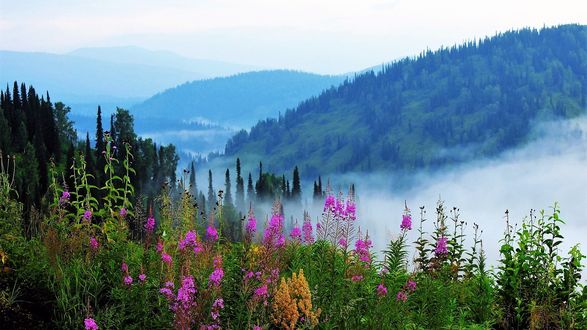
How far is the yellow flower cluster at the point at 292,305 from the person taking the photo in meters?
7.20

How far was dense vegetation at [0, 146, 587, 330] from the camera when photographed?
24.9ft

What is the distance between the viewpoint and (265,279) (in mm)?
7586

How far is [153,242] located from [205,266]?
Answer: 265cm

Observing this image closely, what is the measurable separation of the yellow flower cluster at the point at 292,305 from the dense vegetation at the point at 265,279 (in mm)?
18

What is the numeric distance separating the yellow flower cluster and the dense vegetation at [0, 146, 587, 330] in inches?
0.7

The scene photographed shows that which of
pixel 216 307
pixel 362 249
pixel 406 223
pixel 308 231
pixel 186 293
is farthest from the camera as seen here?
pixel 308 231

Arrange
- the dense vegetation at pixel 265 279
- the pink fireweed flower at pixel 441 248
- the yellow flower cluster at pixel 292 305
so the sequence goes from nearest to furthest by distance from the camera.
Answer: the yellow flower cluster at pixel 292 305, the dense vegetation at pixel 265 279, the pink fireweed flower at pixel 441 248

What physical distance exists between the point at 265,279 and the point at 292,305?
0.55 metres

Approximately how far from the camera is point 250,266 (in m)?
7.77

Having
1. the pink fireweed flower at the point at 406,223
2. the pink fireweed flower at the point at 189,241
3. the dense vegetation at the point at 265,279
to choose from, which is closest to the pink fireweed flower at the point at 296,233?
the dense vegetation at the point at 265,279

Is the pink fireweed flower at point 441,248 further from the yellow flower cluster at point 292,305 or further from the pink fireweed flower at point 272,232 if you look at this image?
the yellow flower cluster at point 292,305

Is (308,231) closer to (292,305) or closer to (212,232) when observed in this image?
(212,232)

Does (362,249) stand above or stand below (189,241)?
below

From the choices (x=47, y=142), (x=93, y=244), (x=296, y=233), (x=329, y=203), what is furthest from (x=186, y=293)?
(x=47, y=142)
